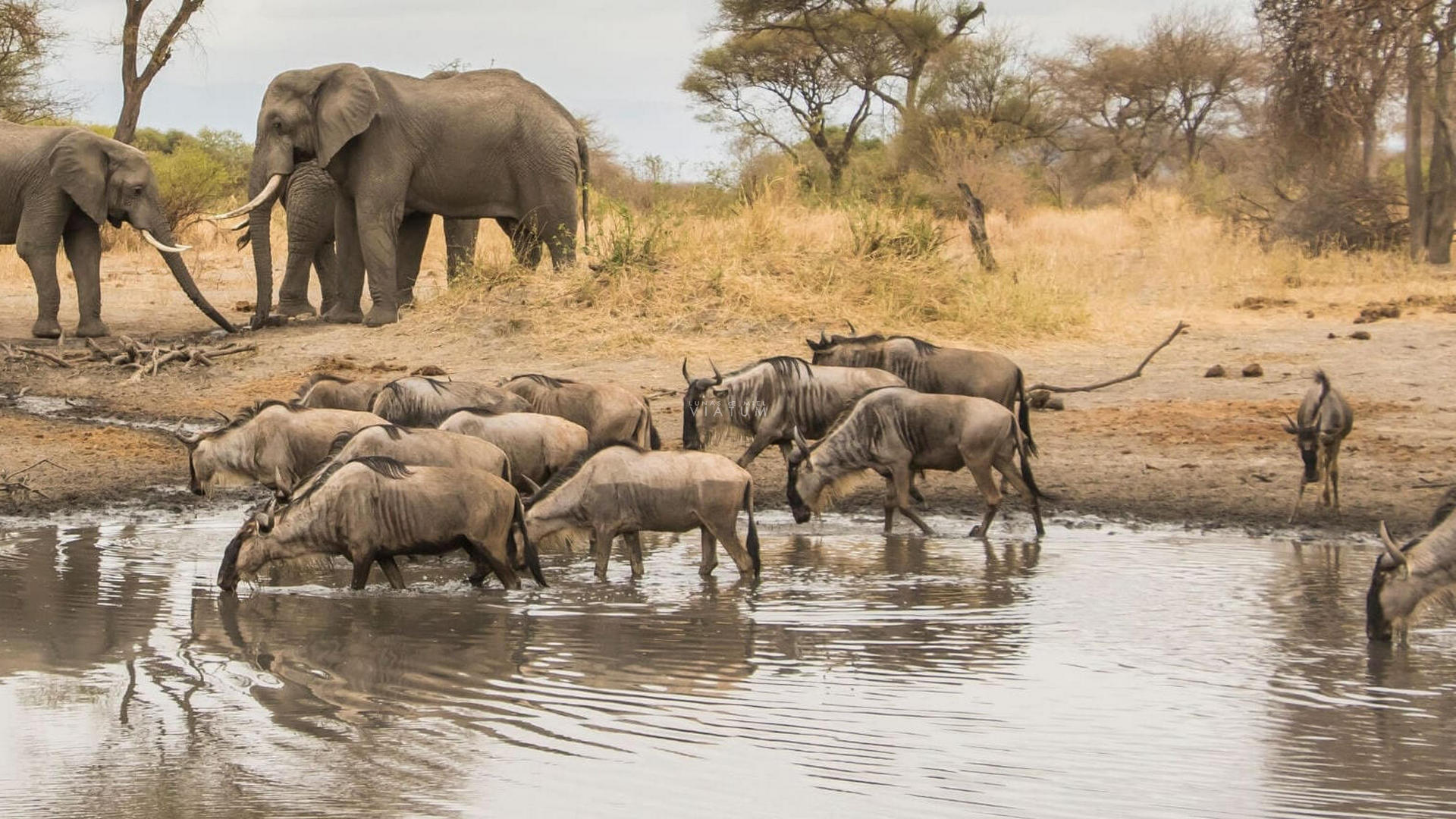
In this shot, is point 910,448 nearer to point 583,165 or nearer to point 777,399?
point 777,399

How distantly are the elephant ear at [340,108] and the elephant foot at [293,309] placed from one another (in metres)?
1.52

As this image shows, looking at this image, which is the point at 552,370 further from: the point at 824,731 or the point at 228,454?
the point at 824,731

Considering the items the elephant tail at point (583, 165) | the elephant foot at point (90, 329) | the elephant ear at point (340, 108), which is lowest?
the elephant foot at point (90, 329)

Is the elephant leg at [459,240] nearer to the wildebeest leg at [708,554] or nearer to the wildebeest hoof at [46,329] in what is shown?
the wildebeest hoof at [46,329]

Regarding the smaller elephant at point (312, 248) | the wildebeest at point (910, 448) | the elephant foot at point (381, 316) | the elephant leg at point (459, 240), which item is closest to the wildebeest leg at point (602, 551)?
the wildebeest at point (910, 448)

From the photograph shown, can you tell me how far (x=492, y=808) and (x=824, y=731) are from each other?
1.15 metres

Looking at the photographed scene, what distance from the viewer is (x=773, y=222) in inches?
621

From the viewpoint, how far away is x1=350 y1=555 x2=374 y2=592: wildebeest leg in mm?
7383

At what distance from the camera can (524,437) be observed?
8.70m

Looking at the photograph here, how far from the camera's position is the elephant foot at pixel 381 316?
1558cm

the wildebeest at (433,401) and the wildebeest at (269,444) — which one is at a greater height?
the wildebeest at (433,401)

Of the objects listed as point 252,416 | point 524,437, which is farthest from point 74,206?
point 524,437

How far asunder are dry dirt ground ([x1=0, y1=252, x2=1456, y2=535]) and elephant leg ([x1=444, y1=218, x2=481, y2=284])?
142cm

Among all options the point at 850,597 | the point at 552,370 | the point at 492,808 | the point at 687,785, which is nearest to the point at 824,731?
the point at 687,785
